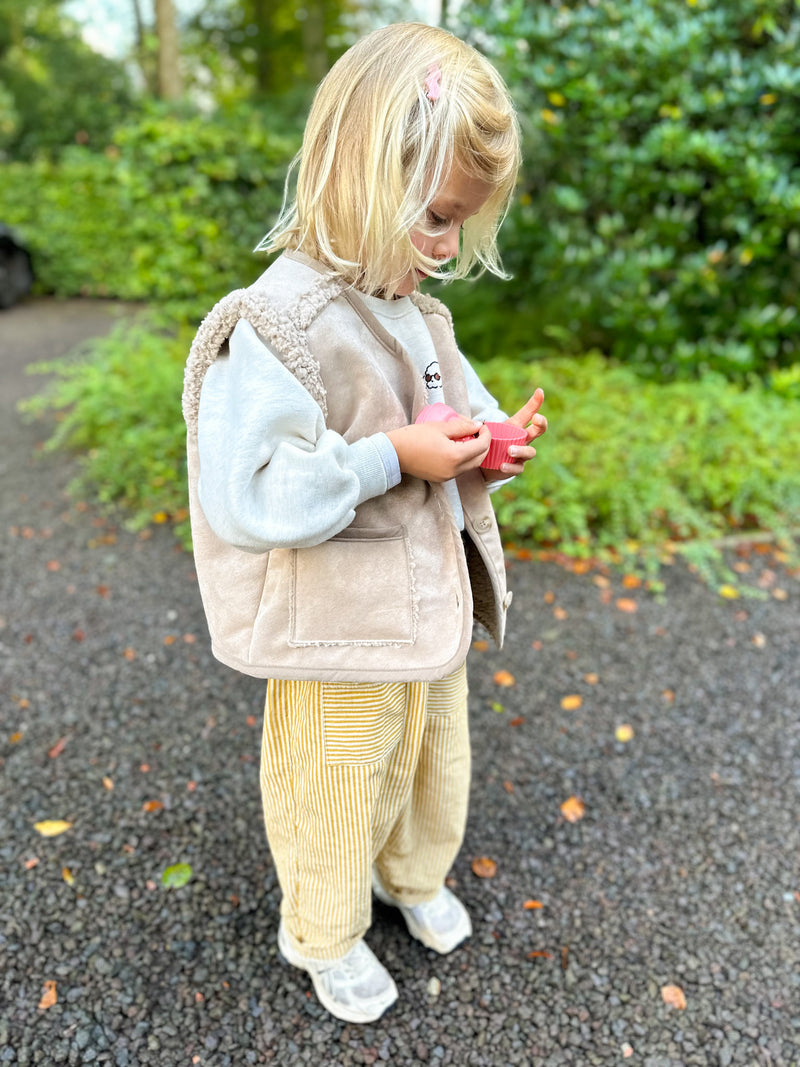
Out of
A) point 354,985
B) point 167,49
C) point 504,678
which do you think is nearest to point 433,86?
point 354,985

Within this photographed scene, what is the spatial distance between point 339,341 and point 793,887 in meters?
1.90

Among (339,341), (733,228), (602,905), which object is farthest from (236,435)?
(733,228)

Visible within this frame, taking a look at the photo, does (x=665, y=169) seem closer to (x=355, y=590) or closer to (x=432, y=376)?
(x=432, y=376)

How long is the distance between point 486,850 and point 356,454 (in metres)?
1.46

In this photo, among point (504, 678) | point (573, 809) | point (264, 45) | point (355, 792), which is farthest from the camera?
point (264, 45)

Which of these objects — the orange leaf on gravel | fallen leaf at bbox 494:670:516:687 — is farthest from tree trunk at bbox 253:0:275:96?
the orange leaf on gravel

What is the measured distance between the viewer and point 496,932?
197cm

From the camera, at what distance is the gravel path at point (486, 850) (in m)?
1.72

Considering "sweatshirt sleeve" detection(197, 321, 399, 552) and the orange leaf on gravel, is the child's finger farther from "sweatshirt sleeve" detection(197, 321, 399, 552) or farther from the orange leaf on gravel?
the orange leaf on gravel

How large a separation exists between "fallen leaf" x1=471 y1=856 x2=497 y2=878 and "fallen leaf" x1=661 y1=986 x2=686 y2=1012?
1.61 ft

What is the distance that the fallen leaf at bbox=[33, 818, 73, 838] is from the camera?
2.17 metres

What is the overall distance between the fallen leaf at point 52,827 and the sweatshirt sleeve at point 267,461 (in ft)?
4.85

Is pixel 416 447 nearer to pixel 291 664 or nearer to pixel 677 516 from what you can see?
pixel 291 664

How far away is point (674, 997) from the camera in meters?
1.80
